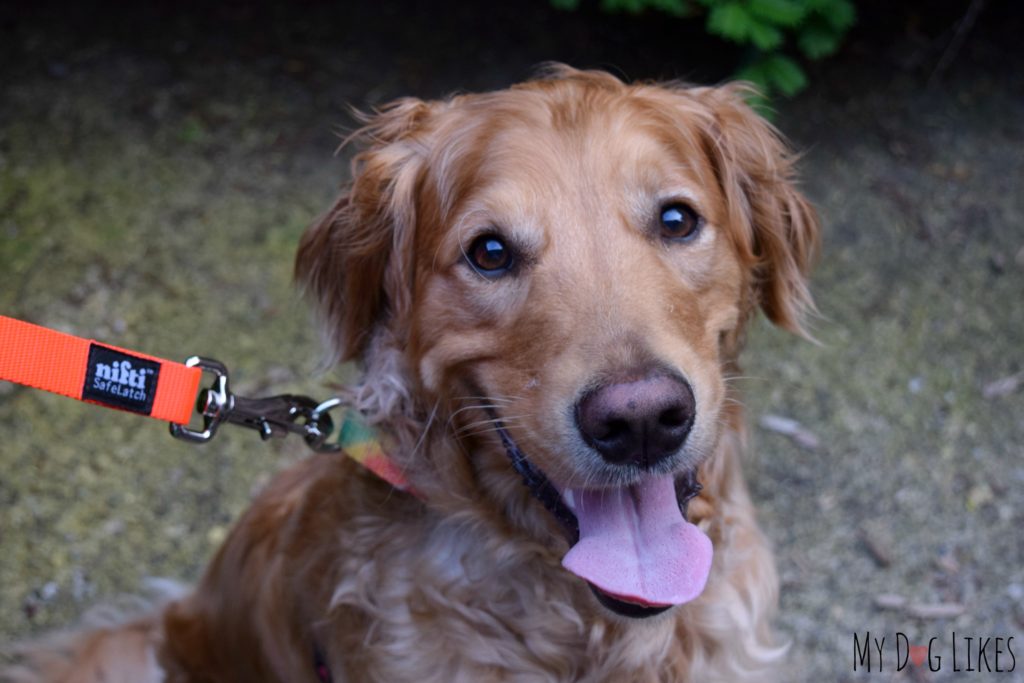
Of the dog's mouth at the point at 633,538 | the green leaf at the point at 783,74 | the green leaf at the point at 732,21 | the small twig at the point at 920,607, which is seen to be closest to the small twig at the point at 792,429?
the small twig at the point at 920,607

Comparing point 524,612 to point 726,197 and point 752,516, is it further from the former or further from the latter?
point 726,197

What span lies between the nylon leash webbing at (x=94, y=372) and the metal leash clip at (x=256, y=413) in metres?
0.04

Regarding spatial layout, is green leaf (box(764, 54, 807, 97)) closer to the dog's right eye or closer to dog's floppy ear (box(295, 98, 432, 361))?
dog's floppy ear (box(295, 98, 432, 361))

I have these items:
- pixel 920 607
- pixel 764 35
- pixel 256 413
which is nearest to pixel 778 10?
pixel 764 35

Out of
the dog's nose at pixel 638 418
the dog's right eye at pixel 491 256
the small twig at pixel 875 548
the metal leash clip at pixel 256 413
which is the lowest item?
the small twig at pixel 875 548

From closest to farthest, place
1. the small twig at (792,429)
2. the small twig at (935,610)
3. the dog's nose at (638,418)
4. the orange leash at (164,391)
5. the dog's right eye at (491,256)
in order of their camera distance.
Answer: the dog's nose at (638,418), the orange leash at (164,391), the dog's right eye at (491,256), the small twig at (935,610), the small twig at (792,429)

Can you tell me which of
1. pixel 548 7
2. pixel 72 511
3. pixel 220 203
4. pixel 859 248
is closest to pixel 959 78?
pixel 859 248

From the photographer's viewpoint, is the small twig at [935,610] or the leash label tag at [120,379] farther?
the small twig at [935,610]

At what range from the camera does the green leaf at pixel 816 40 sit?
4633 mm

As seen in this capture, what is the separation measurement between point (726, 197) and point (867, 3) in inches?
146

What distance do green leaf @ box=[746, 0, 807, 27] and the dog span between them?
5.38ft

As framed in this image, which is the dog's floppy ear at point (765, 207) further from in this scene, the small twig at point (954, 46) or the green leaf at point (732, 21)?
the small twig at point (954, 46)

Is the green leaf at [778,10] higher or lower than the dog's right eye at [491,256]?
higher

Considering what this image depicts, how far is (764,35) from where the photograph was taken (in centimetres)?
434
